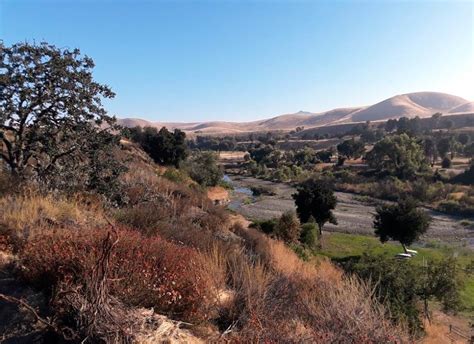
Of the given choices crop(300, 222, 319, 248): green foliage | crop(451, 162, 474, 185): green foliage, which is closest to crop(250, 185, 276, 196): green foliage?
crop(451, 162, 474, 185): green foliage

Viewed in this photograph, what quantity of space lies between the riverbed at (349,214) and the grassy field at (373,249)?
271cm

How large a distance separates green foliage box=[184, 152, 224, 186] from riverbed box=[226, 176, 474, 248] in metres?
4.02

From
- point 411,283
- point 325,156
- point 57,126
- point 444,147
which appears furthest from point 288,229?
point 325,156

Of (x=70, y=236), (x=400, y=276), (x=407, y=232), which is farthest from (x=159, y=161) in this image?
(x=70, y=236)

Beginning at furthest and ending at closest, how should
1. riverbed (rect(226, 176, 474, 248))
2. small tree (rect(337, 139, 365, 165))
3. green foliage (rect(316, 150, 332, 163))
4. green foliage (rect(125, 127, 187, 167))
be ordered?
green foliage (rect(316, 150, 332, 163)), small tree (rect(337, 139, 365, 165)), green foliage (rect(125, 127, 187, 167)), riverbed (rect(226, 176, 474, 248))

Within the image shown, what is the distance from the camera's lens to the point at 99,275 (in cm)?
427

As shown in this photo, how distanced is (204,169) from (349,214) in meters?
19.3

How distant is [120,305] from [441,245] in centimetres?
3556

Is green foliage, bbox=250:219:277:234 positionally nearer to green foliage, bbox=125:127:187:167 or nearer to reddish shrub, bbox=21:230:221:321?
green foliage, bbox=125:127:187:167

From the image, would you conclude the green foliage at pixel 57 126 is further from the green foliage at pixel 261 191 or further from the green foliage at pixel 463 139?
→ the green foliage at pixel 463 139

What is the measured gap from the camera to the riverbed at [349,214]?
37938 mm

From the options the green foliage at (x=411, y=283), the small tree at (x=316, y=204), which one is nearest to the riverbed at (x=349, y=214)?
the small tree at (x=316, y=204)

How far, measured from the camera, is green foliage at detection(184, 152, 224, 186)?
48531mm

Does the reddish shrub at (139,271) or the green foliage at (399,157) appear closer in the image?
the reddish shrub at (139,271)
